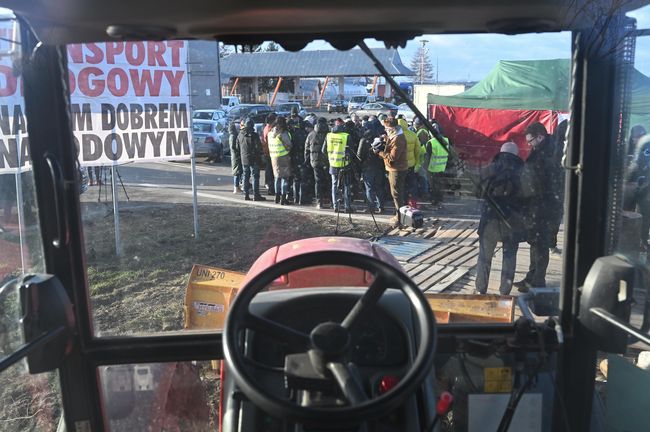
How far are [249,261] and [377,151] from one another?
23.1ft

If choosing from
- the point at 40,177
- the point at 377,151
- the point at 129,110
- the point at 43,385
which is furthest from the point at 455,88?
the point at 377,151

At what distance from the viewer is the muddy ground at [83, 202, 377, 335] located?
214 centimetres

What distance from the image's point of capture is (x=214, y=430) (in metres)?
2.09

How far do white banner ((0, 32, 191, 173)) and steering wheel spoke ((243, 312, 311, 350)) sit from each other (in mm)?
849

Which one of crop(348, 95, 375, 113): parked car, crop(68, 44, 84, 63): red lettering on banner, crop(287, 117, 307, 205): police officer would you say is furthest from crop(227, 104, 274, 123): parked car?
crop(287, 117, 307, 205): police officer

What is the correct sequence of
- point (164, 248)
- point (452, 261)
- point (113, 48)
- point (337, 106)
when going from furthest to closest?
point (164, 248) → point (452, 261) → point (337, 106) → point (113, 48)

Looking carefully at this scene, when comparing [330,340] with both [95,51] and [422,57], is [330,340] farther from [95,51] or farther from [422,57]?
[95,51]

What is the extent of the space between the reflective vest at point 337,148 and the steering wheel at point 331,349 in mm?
8260

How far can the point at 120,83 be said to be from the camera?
172 inches

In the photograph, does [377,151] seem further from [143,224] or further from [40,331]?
[40,331]

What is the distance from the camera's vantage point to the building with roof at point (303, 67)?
1.69 meters

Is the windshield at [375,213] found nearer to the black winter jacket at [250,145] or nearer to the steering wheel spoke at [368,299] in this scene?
the steering wheel spoke at [368,299]

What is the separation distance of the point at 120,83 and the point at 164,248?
4.70 ft

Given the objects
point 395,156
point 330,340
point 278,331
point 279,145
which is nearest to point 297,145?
point 279,145
